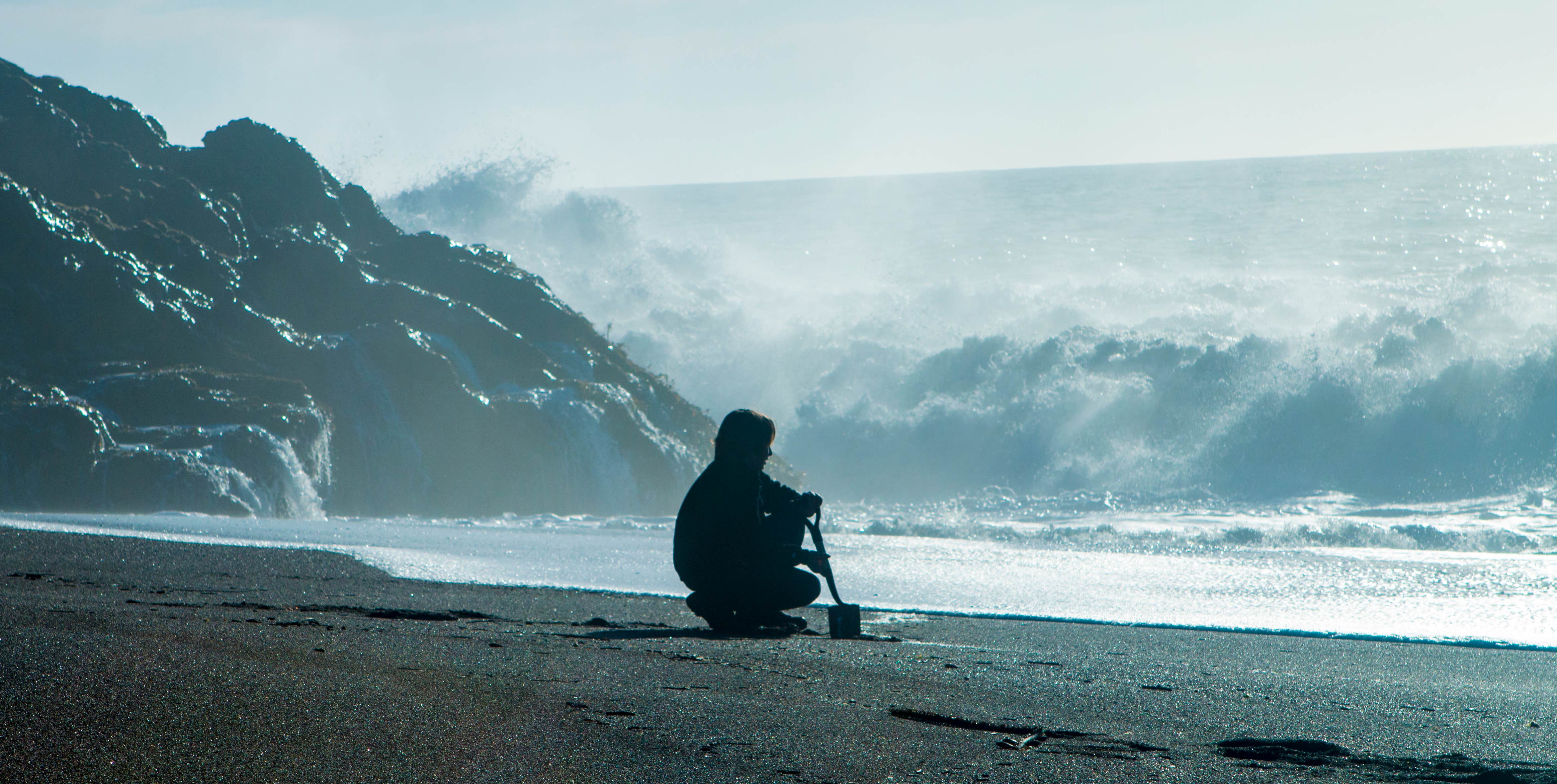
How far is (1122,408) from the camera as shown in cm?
2316

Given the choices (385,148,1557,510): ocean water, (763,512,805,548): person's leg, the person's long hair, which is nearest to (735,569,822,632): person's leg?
(763,512,805,548): person's leg

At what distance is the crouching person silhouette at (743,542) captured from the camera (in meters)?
5.26

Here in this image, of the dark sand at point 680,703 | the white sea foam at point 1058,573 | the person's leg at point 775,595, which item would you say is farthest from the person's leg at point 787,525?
the white sea foam at point 1058,573

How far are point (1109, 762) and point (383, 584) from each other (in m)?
5.36

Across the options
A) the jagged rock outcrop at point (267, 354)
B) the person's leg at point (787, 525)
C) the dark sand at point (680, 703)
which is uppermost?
the jagged rock outcrop at point (267, 354)

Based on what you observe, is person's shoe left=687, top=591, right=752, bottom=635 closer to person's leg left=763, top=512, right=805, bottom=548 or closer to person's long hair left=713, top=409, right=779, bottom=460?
person's leg left=763, top=512, right=805, bottom=548

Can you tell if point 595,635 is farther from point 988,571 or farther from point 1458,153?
point 1458,153

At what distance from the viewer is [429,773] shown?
2.44m

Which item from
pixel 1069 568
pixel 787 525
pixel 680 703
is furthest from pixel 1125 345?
pixel 680 703

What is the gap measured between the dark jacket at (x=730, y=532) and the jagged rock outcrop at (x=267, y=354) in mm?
9541

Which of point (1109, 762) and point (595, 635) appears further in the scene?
point (595, 635)

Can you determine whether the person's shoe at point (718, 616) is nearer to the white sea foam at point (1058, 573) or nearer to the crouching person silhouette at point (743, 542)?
the crouching person silhouette at point (743, 542)

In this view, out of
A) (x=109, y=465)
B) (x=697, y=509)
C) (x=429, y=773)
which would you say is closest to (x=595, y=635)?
(x=697, y=509)

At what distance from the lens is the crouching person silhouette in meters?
5.26
